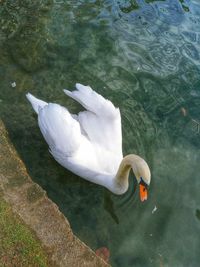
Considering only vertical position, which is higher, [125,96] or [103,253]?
[125,96]

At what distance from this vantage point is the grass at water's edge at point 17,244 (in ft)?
13.6

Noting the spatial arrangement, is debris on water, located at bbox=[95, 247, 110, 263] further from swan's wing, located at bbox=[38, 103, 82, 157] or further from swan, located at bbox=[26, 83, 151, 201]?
swan's wing, located at bbox=[38, 103, 82, 157]

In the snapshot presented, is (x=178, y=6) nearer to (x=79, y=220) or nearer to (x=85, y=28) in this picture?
(x=85, y=28)

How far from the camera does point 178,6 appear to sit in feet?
29.2

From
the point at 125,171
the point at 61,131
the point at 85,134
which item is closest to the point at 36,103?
the point at 85,134

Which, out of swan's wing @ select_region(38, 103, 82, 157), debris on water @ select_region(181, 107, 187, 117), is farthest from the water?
swan's wing @ select_region(38, 103, 82, 157)

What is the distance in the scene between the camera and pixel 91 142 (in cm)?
557

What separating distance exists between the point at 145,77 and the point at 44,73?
1626 mm

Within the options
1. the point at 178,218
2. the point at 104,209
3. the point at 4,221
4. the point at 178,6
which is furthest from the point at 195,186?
the point at 178,6

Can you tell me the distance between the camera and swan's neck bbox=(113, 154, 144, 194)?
480 centimetres

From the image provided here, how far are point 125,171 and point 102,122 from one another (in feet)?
2.73

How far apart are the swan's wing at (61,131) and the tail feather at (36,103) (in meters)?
0.51

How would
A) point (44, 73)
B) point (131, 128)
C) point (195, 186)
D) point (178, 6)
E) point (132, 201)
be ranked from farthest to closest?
point (178, 6) < point (44, 73) < point (131, 128) < point (195, 186) < point (132, 201)

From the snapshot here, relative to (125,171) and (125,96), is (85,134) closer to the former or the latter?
(125,171)
